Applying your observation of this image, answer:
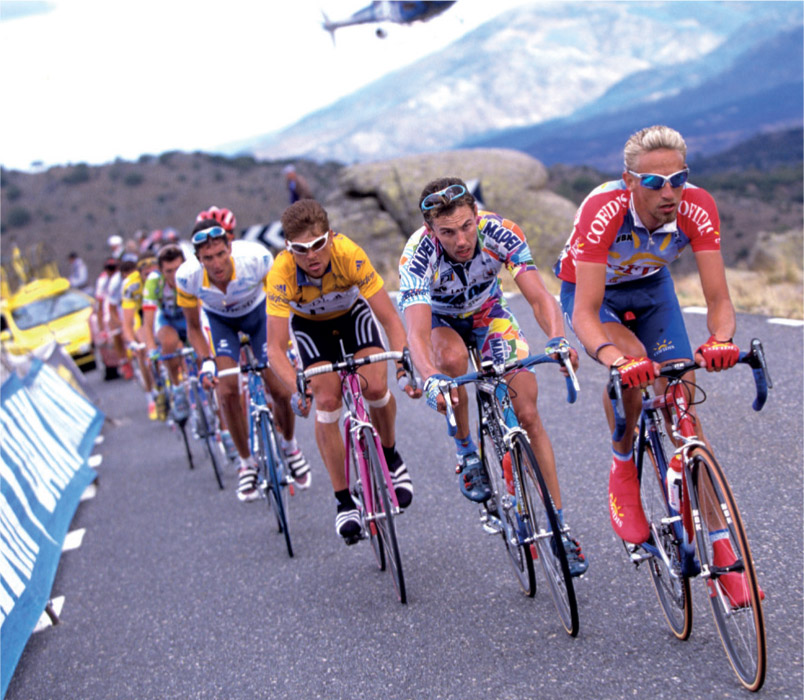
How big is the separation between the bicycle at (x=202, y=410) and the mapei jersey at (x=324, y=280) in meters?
3.54

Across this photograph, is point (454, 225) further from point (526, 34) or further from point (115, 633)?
point (526, 34)

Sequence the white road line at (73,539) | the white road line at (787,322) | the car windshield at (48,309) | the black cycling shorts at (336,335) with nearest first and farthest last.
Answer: the black cycling shorts at (336,335) → the white road line at (73,539) → the white road line at (787,322) → the car windshield at (48,309)

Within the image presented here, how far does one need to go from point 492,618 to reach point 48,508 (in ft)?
14.9

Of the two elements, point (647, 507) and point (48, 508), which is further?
point (48, 508)

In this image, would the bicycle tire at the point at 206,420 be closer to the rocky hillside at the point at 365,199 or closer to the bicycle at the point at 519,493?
the bicycle at the point at 519,493

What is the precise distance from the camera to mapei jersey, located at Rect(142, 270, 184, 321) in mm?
9930

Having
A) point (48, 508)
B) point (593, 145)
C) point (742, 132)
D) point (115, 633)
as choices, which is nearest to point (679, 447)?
point (115, 633)

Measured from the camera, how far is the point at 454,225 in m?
4.86

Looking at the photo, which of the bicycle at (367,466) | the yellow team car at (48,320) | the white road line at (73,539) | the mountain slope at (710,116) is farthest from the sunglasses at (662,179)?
the mountain slope at (710,116)

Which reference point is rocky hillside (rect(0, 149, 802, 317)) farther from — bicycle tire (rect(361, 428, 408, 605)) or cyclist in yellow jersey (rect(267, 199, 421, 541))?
bicycle tire (rect(361, 428, 408, 605))

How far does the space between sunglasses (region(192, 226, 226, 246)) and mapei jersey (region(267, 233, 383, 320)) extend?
1.27m

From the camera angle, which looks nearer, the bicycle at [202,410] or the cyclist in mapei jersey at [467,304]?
the cyclist in mapei jersey at [467,304]

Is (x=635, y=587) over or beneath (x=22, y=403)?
beneath

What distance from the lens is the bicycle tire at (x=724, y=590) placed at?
346 cm
